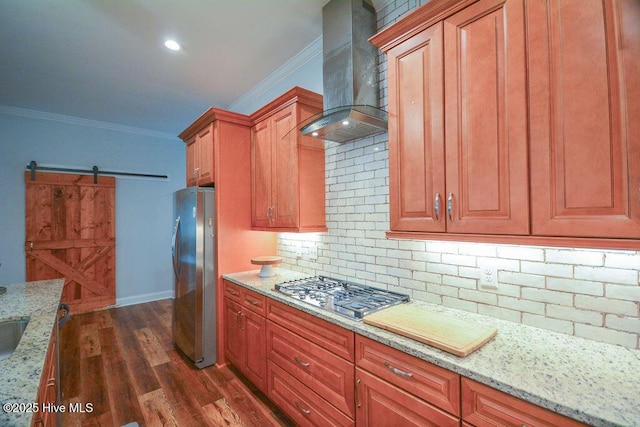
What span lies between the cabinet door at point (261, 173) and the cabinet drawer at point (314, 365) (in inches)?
42.6

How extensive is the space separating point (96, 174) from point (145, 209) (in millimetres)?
866

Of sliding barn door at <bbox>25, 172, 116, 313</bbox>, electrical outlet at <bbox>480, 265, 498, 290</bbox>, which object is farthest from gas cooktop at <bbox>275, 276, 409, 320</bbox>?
sliding barn door at <bbox>25, 172, 116, 313</bbox>

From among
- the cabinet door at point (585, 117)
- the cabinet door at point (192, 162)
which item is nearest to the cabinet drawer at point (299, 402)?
the cabinet door at point (585, 117)

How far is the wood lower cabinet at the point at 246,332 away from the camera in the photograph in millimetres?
2256

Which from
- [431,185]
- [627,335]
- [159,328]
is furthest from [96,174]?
[627,335]

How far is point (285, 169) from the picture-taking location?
8.23 feet

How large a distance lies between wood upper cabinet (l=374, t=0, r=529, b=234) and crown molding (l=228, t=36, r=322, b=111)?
134 centimetres

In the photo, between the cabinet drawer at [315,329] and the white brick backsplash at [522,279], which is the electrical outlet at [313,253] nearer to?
the cabinet drawer at [315,329]

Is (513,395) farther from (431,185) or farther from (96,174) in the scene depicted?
(96,174)

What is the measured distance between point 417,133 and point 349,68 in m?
0.85

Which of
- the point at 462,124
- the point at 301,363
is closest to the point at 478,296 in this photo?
the point at 462,124

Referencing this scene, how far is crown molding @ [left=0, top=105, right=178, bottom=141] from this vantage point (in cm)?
396

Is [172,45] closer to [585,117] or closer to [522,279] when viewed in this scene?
[585,117]

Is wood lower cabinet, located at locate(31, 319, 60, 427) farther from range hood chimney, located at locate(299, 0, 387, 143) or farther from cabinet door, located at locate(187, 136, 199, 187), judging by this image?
cabinet door, located at locate(187, 136, 199, 187)
